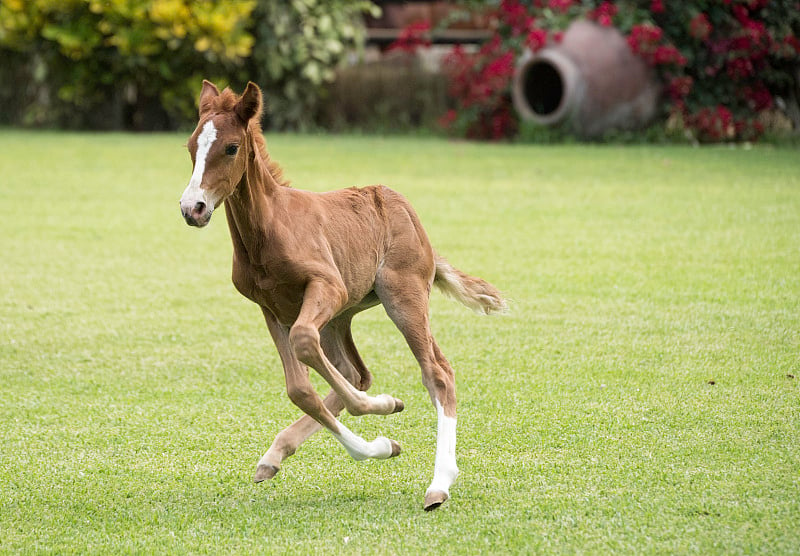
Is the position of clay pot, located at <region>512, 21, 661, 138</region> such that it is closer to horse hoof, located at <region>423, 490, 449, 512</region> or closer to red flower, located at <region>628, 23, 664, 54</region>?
red flower, located at <region>628, 23, 664, 54</region>

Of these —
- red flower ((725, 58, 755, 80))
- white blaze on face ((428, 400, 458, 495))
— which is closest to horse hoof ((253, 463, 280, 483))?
white blaze on face ((428, 400, 458, 495))

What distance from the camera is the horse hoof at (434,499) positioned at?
3.65 metres

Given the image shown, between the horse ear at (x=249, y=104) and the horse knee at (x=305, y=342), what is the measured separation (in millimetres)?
721

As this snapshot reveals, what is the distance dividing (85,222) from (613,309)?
5.08 m

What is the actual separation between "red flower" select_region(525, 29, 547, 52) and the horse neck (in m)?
11.5

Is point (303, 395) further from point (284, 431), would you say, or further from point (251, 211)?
point (251, 211)

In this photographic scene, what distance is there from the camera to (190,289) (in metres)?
7.31

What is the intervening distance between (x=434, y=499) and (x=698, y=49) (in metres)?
13.0

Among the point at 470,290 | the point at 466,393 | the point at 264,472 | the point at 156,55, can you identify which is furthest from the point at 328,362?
the point at 156,55

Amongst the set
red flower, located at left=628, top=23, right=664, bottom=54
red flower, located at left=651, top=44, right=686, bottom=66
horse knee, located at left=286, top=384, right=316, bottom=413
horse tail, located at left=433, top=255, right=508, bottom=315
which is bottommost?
horse knee, located at left=286, top=384, right=316, bottom=413

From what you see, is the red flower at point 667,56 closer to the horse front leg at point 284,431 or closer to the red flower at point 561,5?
the red flower at point 561,5

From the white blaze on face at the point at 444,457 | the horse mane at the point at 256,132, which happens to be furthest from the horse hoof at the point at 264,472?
the horse mane at the point at 256,132

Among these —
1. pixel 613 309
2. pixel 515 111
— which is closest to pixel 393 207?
pixel 613 309

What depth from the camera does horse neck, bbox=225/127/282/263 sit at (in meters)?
3.77
